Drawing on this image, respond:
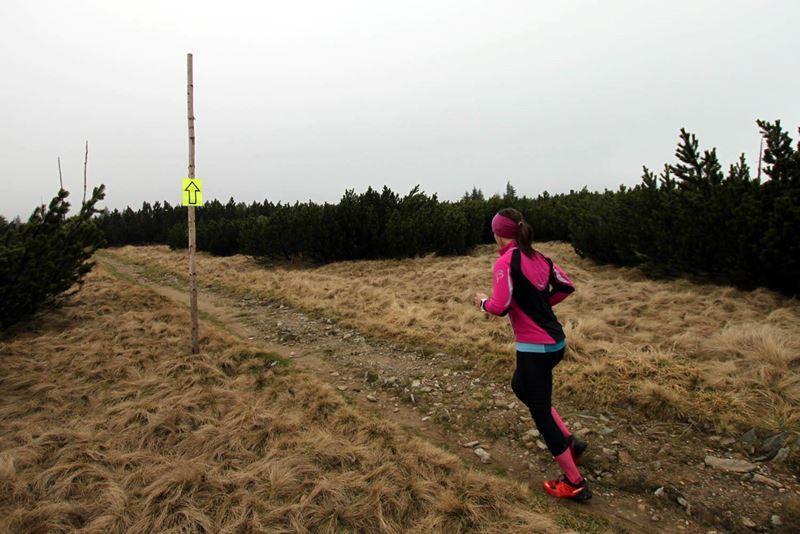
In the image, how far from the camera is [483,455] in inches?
124

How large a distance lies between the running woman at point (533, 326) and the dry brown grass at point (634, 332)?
4.51ft

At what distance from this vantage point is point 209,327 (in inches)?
246

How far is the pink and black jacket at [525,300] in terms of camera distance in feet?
8.30

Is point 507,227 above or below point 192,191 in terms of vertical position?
below

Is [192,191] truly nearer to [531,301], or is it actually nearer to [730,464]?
[531,301]

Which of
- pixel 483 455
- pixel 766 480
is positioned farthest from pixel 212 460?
pixel 766 480

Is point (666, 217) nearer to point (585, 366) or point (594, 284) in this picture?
point (594, 284)

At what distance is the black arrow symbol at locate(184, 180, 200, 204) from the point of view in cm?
483

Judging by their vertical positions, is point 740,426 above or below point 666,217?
below

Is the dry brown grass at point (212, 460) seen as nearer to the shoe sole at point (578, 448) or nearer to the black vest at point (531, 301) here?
the shoe sole at point (578, 448)

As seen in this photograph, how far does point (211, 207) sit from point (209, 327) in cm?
2453

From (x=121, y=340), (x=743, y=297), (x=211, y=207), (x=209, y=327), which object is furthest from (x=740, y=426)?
(x=211, y=207)

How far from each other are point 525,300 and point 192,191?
13.6 ft

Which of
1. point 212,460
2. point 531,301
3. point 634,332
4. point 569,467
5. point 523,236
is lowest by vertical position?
point 212,460
